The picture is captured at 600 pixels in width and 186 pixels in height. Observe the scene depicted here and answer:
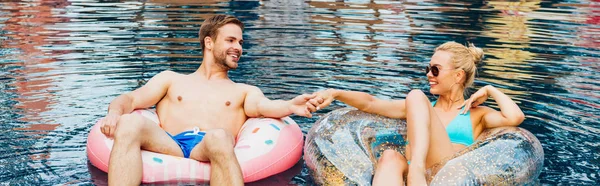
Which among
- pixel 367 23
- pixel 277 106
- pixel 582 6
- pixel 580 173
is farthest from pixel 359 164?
pixel 582 6

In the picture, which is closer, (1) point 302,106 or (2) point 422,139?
(2) point 422,139

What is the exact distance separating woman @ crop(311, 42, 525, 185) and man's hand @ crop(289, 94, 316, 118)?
55mm

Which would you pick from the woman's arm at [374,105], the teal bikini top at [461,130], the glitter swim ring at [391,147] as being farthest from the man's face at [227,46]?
the teal bikini top at [461,130]

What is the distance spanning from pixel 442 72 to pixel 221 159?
1382mm

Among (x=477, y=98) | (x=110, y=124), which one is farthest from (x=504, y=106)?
(x=110, y=124)

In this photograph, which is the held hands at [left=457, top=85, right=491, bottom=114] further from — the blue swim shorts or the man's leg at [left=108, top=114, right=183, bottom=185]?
the man's leg at [left=108, top=114, right=183, bottom=185]

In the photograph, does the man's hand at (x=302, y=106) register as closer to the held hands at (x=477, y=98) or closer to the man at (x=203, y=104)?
the man at (x=203, y=104)

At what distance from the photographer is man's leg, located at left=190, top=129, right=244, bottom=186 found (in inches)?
160

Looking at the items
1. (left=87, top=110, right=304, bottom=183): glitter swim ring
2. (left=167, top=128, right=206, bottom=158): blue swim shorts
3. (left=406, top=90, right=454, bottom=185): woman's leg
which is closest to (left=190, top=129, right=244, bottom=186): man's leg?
(left=87, top=110, right=304, bottom=183): glitter swim ring

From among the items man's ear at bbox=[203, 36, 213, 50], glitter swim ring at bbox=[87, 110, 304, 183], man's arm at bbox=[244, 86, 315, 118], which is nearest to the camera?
glitter swim ring at bbox=[87, 110, 304, 183]

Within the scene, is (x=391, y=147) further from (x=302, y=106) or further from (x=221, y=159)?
(x=221, y=159)

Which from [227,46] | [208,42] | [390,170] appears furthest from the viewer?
[208,42]

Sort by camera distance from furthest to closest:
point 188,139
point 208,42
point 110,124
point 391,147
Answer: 1. point 208,42
2. point 391,147
3. point 188,139
4. point 110,124

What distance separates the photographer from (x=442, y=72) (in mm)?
4504
